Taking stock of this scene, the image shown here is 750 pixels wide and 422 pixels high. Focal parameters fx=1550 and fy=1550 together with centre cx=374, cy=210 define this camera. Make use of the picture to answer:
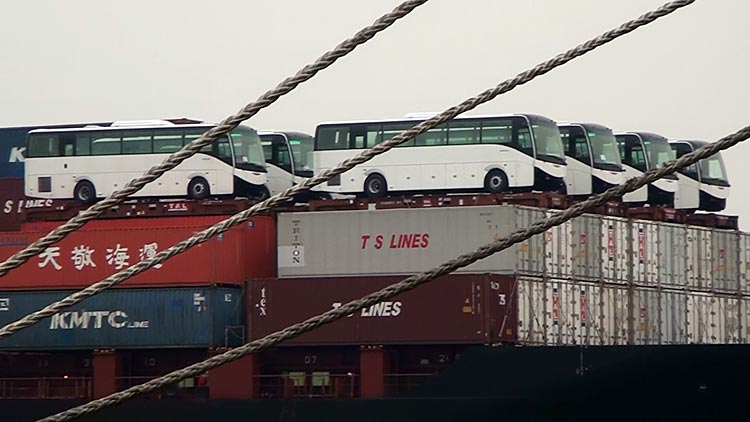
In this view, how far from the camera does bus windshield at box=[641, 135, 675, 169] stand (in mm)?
44156

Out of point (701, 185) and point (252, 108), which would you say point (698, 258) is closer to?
point (701, 185)

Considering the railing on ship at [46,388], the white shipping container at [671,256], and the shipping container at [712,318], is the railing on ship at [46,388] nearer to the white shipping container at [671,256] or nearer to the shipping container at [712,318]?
the white shipping container at [671,256]

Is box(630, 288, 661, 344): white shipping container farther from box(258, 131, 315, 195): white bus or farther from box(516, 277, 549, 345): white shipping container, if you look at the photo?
box(258, 131, 315, 195): white bus

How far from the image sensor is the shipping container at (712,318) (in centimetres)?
3595

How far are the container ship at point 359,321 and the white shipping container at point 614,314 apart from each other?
42mm

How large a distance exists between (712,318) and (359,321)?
36.5 feet

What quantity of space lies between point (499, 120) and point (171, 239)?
997 cm

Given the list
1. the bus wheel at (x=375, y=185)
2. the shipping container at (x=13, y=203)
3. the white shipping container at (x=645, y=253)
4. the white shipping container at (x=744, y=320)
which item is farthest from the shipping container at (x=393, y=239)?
the shipping container at (x=13, y=203)

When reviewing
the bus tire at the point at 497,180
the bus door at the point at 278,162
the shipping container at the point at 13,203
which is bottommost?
the shipping container at the point at 13,203

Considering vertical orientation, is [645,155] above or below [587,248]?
above

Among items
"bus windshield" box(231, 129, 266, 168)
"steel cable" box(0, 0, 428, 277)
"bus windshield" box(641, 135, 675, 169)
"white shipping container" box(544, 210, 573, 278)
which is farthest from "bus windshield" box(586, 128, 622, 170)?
"steel cable" box(0, 0, 428, 277)

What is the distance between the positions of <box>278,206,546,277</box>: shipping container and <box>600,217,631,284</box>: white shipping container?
2.68m

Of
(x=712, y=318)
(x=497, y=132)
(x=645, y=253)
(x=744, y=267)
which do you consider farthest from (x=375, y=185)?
(x=744, y=267)

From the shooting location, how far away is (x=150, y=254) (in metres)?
31.0
